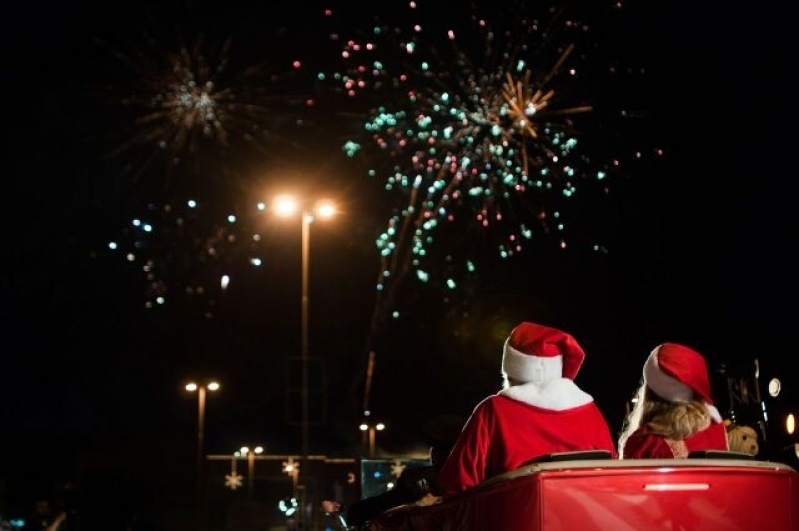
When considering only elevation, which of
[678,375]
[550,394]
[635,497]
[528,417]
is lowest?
[635,497]

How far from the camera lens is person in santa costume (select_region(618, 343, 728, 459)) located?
18.7 feet

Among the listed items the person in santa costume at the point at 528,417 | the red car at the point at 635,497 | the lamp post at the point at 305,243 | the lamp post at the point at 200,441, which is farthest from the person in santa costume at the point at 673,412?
the lamp post at the point at 200,441

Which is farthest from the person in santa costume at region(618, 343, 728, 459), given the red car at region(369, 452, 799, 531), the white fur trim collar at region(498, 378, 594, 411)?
the red car at region(369, 452, 799, 531)

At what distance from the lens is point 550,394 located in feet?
17.3

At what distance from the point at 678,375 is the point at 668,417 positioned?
0.23m

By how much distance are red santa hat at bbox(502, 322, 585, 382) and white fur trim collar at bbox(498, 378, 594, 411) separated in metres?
0.09

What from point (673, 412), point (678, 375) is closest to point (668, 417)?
point (673, 412)

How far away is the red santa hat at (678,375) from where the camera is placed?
587 centimetres

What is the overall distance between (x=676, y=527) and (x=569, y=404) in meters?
1.08

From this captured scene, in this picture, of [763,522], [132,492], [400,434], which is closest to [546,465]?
[763,522]

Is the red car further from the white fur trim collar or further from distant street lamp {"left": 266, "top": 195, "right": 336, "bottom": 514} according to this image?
distant street lamp {"left": 266, "top": 195, "right": 336, "bottom": 514}

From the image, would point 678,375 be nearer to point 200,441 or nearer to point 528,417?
point 528,417

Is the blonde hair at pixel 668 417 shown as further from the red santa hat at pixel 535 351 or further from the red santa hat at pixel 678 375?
the red santa hat at pixel 535 351

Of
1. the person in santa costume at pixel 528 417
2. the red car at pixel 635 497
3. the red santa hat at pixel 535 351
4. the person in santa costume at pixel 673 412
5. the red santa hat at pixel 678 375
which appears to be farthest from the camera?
the red santa hat at pixel 678 375
